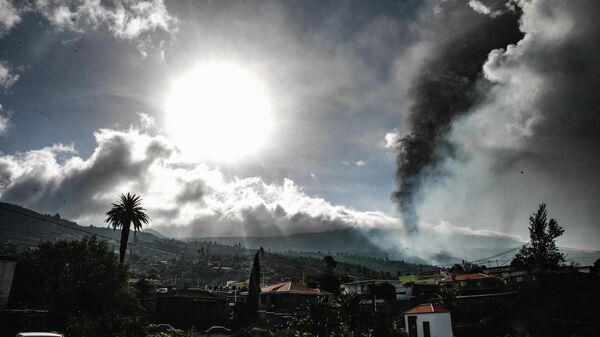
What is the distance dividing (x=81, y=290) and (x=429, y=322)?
138 ft

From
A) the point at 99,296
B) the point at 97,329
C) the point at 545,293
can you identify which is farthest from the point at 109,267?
the point at 545,293

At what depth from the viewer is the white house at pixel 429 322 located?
46253 mm

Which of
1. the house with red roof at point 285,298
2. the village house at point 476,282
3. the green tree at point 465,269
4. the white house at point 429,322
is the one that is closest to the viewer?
the white house at point 429,322

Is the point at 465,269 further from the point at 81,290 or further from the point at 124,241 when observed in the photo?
the point at 81,290

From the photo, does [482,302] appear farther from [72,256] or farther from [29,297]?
[29,297]

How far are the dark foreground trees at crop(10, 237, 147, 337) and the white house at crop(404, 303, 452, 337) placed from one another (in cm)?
3505

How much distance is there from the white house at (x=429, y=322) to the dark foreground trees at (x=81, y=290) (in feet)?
115

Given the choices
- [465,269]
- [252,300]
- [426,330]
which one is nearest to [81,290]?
[252,300]

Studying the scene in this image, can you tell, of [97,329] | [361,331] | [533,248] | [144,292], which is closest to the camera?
[97,329]

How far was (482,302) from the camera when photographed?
181 ft

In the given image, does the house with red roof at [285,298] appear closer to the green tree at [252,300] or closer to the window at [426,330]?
the green tree at [252,300]

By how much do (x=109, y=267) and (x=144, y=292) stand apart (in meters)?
26.8

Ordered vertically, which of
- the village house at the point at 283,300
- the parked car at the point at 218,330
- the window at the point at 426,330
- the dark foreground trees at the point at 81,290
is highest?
the dark foreground trees at the point at 81,290

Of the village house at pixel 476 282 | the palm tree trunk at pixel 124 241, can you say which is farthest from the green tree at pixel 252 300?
the village house at pixel 476 282
